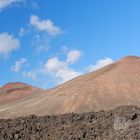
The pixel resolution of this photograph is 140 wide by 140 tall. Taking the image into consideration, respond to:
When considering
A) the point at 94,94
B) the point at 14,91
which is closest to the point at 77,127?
the point at 94,94

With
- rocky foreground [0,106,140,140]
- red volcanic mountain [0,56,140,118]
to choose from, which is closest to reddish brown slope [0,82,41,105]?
red volcanic mountain [0,56,140,118]

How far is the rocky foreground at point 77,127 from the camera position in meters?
19.2

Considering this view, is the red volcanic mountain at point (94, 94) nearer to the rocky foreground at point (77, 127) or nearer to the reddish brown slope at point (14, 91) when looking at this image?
the reddish brown slope at point (14, 91)

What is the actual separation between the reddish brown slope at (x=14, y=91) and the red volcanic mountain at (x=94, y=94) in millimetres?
30214

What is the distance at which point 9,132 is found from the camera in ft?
70.8

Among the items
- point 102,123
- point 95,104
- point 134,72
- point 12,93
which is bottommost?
point 102,123

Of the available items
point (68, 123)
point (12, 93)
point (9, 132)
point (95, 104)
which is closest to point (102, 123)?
point (68, 123)

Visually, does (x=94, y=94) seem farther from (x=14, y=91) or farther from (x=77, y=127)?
(x=14, y=91)

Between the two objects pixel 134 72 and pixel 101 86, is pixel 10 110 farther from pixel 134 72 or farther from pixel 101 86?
pixel 134 72

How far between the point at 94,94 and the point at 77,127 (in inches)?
1651

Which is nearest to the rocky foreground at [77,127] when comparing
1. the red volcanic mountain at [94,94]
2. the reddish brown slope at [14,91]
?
the red volcanic mountain at [94,94]

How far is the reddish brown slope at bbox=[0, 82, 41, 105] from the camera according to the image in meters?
102

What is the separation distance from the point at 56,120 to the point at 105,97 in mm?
38290

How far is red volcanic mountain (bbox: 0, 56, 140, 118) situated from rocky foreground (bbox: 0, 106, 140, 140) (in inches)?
1259
